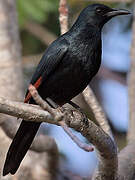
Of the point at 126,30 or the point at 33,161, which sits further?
the point at 126,30

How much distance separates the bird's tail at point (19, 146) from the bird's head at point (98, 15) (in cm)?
105

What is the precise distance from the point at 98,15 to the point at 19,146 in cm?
141

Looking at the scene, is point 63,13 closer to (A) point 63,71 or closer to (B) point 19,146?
(A) point 63,71

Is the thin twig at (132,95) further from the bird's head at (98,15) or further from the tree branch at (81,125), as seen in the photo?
the tree branch at (81,125)

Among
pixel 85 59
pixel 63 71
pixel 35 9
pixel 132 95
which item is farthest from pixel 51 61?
pixel 35 9

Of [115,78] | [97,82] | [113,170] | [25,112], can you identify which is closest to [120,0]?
[115,78]

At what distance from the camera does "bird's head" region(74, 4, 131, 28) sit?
201 inches

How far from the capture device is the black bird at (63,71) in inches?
183

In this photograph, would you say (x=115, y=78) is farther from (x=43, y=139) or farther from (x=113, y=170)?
(x=113, y=170)

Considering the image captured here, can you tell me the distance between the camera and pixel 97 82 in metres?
8.45

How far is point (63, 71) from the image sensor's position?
186 inches

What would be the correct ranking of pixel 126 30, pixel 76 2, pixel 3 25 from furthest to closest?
pixel 126 30 < pixel 76 2 < pixel 3 25

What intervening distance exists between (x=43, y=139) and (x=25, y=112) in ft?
7.14

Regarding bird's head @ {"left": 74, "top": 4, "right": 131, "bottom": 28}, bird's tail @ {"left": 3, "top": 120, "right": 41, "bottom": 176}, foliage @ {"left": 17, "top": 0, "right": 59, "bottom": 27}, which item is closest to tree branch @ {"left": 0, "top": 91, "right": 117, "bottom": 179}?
bird's tail @ {"left": 3, "top": 120, "right": 41, "bottom": 176}
